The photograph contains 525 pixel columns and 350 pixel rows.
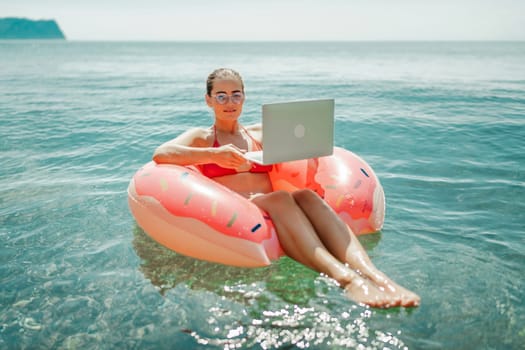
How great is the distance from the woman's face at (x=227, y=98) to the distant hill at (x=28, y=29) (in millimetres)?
173473

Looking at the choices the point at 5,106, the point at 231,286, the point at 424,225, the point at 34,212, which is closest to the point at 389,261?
the point at 424,225

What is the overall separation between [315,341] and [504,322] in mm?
946

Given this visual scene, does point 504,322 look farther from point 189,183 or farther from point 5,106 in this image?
point 5,106

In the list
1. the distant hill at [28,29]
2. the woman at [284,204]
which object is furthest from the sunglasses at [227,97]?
the distant hill at [28,29]

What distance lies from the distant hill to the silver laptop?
6855 inches

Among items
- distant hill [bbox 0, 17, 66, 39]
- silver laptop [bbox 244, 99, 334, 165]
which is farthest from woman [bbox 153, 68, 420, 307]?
distant hill [bbox 0, 17, 66, 39]

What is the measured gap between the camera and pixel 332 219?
9.13 ft

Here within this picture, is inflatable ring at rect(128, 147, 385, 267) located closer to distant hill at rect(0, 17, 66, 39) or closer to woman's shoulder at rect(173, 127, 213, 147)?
woman's shoulder at rect(173, 127, 213, 147)

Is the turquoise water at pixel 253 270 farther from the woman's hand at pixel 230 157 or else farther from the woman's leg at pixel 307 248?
the woman's hand at pixel 230 157

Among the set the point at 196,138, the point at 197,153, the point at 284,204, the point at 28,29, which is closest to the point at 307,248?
the point at 284,204

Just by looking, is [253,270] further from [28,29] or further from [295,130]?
[28,29]

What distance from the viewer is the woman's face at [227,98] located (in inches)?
121

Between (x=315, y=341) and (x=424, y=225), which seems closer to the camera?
(x=315, y=341)

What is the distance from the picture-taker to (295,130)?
8.80 feet
